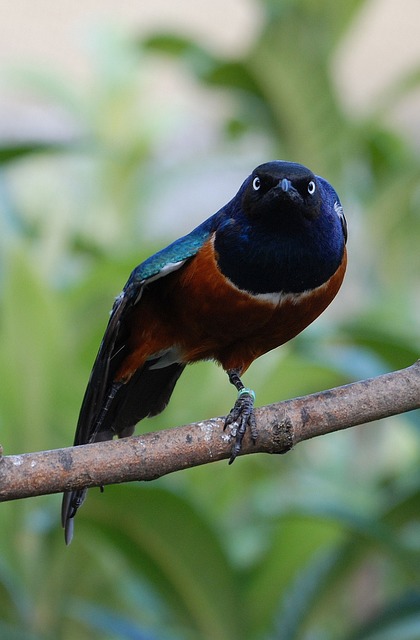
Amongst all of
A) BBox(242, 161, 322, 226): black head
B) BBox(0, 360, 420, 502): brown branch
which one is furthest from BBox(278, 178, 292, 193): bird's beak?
BBox(0, 360, 420, 502): brown branch

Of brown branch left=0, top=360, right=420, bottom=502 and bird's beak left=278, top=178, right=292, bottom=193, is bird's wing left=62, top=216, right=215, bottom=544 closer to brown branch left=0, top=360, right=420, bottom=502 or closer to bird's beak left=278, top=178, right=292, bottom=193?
bird's beak left=278, top=178, right=292, bottom=193

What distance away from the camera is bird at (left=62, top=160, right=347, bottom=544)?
3080mm

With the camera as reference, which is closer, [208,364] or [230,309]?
[230,309]

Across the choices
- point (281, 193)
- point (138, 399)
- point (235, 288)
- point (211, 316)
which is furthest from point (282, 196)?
point (138, 399)

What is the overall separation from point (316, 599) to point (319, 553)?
0.27 meters

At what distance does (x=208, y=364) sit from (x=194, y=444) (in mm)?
2052

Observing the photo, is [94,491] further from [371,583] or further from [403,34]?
[403,34]

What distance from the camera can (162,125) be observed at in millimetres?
6535

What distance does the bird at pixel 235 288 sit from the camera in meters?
3.08

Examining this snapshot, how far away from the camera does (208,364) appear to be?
4715mm

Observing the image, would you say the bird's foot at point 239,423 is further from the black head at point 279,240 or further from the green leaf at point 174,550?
the green leaf at point 174,550

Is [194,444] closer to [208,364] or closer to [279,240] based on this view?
[279,240]

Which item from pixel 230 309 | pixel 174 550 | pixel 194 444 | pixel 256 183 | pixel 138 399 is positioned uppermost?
pixel 256 183

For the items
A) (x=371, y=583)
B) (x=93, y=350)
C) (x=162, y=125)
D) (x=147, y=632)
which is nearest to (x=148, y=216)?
(x=162, y=125)
